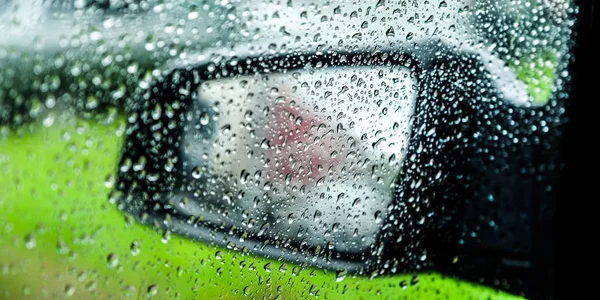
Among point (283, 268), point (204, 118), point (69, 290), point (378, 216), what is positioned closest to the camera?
point (69, 290)

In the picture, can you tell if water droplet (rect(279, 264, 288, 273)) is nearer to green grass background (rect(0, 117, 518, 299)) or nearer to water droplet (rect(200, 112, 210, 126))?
green grass background (rect(0, 117, 518, 299))

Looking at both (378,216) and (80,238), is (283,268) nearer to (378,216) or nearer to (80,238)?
(378,216)

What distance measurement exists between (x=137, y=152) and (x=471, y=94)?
1.15m

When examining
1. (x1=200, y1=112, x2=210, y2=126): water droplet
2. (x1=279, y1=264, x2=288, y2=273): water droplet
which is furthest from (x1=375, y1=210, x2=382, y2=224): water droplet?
(x1=200, y1=112, x2=210, y2=126): water droplet

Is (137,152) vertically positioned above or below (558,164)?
above

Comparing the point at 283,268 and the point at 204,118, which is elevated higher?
the point at 204,118

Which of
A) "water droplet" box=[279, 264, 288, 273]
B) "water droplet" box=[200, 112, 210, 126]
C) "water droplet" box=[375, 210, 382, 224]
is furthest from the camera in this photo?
"water droplet" box=[375, 210, 382, 224]

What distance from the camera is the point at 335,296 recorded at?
4.68 ft

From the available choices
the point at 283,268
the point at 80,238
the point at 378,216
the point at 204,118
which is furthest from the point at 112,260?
the point at 378,216

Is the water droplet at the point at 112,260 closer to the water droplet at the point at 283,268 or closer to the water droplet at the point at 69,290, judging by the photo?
the water droplet at the point at 69,290

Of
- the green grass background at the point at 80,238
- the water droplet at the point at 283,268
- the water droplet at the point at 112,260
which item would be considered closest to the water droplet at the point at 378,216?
the water droplet at the point at 283,268

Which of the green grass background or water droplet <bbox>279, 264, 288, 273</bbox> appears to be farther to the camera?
water droplet <bbox>279, 264, 288, 273</bbox>

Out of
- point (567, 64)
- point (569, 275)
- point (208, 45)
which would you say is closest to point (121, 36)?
point (208, 45)

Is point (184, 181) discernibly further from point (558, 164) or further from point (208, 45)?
point (558, 164)
